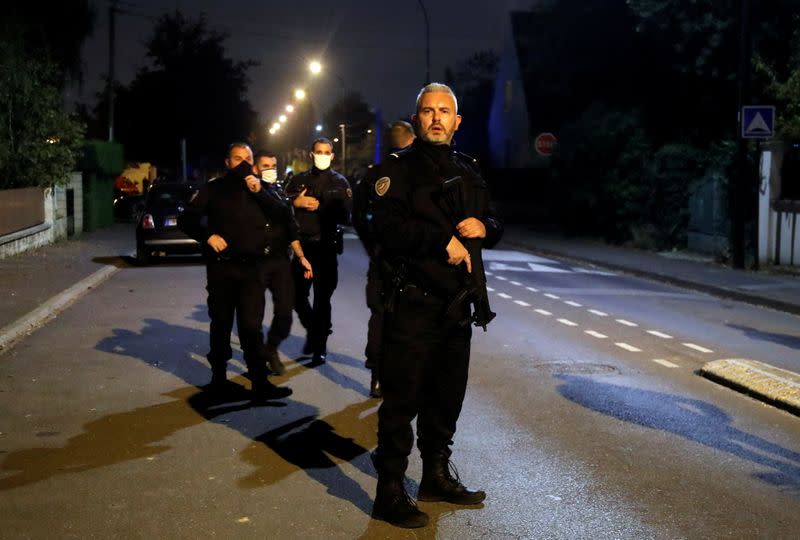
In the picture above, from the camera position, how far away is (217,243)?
7797mm

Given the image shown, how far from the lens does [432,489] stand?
5.43m

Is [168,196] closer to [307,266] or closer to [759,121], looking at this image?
[759,121]

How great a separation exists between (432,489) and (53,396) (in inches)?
157

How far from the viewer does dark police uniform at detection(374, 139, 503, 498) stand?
507 cm

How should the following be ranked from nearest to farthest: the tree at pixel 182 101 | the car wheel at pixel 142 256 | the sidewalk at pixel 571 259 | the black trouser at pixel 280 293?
the black trouser at pixel 280 293
the sidewalk at pixel 571 259
the car wheel at pixel 142 256
the tree at pixel 182 101

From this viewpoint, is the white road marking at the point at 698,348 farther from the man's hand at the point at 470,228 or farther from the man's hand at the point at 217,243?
the man's hand at the point at 470,228

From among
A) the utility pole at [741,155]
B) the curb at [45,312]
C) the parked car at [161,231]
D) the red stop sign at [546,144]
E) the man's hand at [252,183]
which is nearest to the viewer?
the man's hand at [252,183]

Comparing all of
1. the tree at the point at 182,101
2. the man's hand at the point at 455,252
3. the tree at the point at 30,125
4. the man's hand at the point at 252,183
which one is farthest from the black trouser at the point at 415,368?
the tree at the point at 182,101

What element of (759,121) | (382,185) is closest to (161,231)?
(759,121)

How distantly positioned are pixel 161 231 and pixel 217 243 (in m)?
13.4

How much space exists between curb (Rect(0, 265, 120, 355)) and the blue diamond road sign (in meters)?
11.4

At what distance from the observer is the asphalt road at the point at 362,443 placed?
17.1 ft

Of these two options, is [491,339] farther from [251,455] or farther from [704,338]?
[251,455]

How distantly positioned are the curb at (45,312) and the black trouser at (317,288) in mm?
3123
